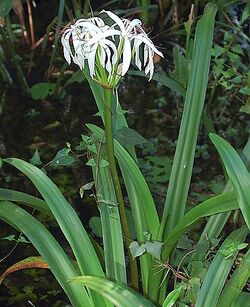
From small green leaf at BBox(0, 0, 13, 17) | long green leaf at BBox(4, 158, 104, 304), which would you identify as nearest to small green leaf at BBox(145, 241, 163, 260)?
long green leaf at BBox(4, 158, 104, 304)

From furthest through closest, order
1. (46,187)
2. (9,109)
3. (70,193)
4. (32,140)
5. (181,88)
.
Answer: (9,109) < (32,140) < (70,193) < (181,88) < (46,187)

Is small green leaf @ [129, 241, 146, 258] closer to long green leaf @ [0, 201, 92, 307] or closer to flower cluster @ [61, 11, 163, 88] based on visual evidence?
long green leaf @ [0, 201, 92, 307]

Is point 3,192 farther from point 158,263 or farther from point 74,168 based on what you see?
point 74,168

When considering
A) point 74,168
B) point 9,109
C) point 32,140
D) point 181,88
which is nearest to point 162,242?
point 181,88

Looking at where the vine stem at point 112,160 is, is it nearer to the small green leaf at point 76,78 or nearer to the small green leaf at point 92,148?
the small green leaf at point 92,148

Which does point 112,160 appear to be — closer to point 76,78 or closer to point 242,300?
point 242,300
